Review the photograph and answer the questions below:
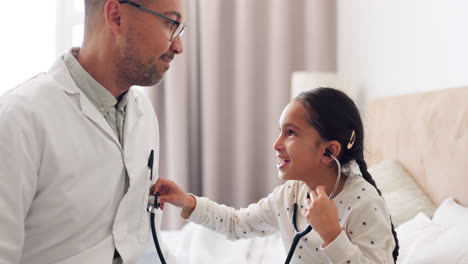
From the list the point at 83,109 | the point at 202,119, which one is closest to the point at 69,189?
the point at 83,109

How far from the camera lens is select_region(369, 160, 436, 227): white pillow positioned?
182 cm

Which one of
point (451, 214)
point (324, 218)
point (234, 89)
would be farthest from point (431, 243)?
point (234, 89)

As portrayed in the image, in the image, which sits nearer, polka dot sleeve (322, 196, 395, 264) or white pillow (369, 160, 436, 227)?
polka dot sleeve (322, 196, 395, 264)

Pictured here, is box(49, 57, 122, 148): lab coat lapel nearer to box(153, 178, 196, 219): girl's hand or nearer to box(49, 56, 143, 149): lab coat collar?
box(49, 56, 143, 149): lab coat collar

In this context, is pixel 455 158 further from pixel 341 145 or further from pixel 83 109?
pixel 83 109

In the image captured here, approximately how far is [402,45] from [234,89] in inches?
52.6

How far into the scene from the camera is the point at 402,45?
8.16 ft

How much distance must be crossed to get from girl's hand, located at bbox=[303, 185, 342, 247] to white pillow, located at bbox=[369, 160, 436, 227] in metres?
0.81

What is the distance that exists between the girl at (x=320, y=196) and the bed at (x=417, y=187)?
0.20 meters

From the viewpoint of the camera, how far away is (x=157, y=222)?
4.97 feet

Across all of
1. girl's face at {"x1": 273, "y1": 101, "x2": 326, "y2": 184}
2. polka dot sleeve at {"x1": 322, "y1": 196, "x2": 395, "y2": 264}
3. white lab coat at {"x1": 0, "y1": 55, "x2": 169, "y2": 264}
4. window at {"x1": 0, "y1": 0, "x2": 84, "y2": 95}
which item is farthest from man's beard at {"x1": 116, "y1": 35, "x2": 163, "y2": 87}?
window at {"x1": 0, "y1": 0, "x2": 84, "y2": 95}

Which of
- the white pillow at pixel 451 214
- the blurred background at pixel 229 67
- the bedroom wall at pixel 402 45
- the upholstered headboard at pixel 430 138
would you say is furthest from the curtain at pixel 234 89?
the white pillow at pixel 451 214

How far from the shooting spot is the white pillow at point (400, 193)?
5.97ft

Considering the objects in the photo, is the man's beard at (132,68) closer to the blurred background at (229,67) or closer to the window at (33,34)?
the blurred background at (229,67)
